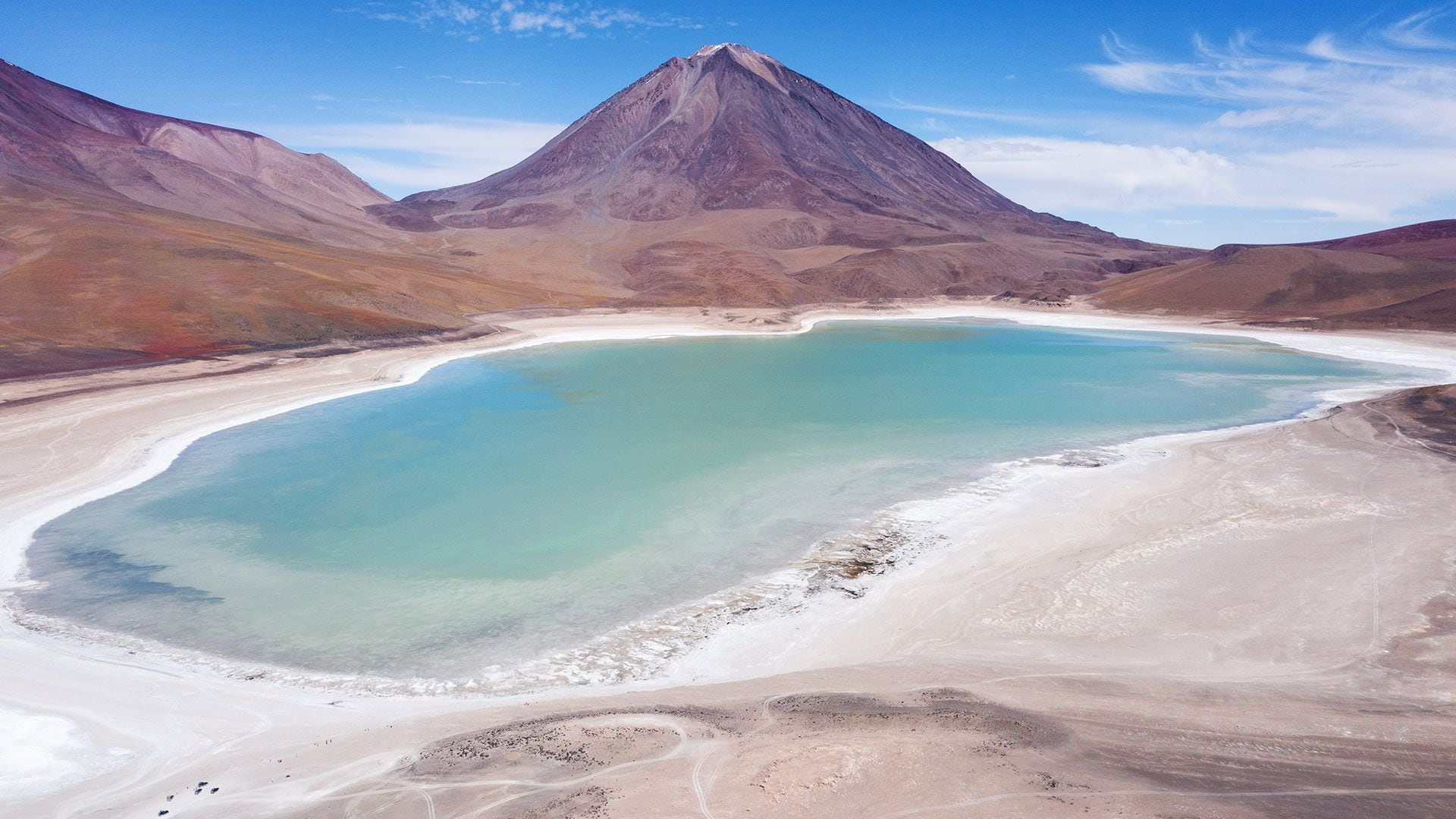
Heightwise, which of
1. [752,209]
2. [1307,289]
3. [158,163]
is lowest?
[1307,289]

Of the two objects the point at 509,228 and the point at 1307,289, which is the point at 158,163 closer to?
the point at 509,228

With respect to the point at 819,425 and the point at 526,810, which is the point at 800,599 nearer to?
the point at 526,810

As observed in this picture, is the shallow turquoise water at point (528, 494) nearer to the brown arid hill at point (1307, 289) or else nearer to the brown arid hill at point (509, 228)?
the brown arid hill at point (509, 228)

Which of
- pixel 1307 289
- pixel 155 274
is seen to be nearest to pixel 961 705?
pixel 155 274

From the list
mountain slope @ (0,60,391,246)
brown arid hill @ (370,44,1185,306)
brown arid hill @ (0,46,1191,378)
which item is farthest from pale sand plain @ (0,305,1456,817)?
mountain slope @ (0,60,391,246)

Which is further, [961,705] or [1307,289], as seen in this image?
[1307,289]

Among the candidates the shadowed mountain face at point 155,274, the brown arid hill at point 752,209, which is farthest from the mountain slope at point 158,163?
the brown arid hill at point 752,209

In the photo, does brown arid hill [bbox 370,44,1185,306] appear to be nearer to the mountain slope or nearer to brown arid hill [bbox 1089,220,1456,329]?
brown arid hill [bbox 1089,220,1456,329]
